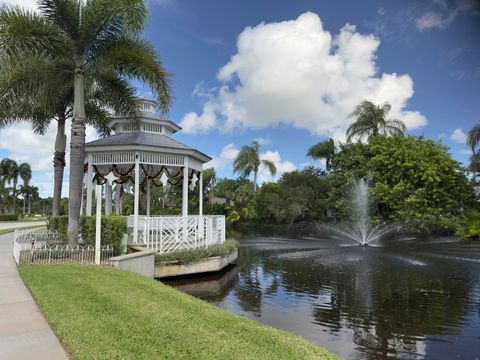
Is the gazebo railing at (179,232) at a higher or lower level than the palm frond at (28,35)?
lower

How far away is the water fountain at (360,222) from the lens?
32531mm

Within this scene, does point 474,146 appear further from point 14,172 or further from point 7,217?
point 14,172

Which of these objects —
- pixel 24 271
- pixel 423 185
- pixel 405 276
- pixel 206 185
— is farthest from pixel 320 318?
pixel 206 185

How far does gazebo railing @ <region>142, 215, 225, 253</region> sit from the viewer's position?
1335 cm

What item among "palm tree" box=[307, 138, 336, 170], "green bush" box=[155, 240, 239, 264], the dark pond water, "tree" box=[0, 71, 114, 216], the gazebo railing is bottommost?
the dark pond water

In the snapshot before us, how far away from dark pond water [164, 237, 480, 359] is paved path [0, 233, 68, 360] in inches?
184

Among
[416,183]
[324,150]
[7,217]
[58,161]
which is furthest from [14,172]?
[416,183]

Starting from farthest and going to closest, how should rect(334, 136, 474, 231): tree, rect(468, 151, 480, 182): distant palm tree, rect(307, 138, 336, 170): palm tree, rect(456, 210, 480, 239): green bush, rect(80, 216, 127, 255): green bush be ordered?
rect(307, 138, 336, 170): palm tree → rect(468, 151, 480, 182): distant palm tree → rect(334, 136, 474, 231): tree → rect(456, 210, 480, 239): green bush → rect(80, 216, 127, 255): green bush

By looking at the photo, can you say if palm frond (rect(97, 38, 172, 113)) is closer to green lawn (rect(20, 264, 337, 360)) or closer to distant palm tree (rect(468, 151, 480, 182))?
green lawn (rect(20, 264, 337, 360))

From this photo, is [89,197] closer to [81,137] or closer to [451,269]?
[81,137]

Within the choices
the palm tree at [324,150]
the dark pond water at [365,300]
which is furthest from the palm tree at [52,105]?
the palm tree at [324,150]

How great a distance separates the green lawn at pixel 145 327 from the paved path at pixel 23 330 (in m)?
0.15

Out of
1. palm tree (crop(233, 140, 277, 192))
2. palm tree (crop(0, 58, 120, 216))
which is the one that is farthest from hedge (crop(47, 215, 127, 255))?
palm tree (crop(233, 140, 277, 192))

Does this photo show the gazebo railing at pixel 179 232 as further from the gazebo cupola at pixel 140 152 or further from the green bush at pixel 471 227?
the green bush at pixel 471 227
